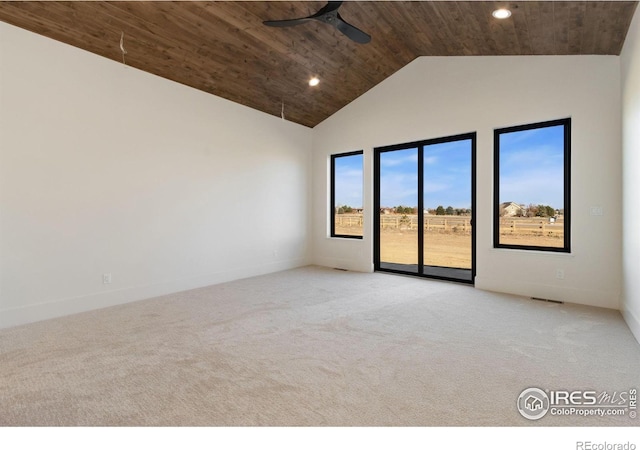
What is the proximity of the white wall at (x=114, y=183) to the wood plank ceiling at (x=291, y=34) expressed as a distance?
1.22ft

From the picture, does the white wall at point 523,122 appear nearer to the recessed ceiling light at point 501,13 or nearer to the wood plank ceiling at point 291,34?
the wood plank ceiling at point 291,34

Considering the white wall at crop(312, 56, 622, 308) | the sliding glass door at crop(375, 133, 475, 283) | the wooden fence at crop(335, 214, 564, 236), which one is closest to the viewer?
the white wall at crop(312, 56, 622, 308)

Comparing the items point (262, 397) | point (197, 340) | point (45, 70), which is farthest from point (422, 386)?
point (45, 70)

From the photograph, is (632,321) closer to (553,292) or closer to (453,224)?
(553,292)

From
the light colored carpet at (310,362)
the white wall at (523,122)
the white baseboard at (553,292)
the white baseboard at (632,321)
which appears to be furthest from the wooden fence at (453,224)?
the white baseboard at (632,321)

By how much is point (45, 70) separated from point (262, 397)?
4.11m

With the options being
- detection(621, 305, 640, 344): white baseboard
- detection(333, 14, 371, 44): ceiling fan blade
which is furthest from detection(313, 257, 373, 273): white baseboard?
detection(333, 14, 371, 44): ceiling fan blade

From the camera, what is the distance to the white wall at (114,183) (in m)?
3.60

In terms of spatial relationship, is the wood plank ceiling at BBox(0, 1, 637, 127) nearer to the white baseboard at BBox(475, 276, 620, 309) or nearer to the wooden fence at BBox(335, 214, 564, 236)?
the wooden fence at BBox(335, 214, 564, 236)

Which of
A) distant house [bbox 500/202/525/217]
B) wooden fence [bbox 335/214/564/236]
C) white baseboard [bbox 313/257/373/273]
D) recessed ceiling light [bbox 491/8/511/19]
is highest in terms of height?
recessed ceiling light [bbox 491/8/511/19]

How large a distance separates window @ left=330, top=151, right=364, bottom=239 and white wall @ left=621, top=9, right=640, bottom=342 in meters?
3.84

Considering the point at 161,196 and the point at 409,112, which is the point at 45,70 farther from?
the point at 409,112

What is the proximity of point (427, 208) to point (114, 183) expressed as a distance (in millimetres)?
4639

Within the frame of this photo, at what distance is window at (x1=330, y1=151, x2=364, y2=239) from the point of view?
6.75 m
